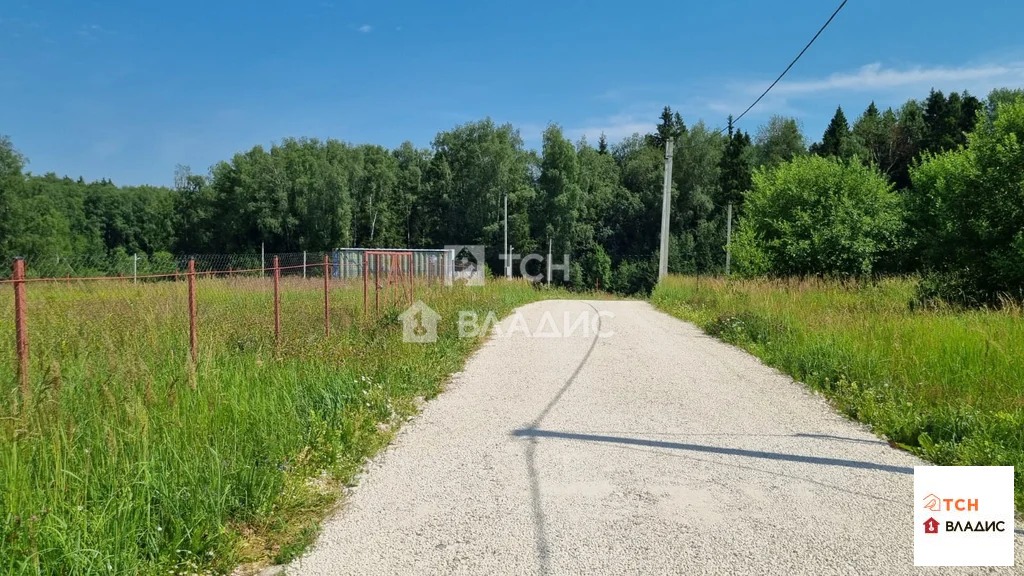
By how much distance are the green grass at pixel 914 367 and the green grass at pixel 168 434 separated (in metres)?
4.90

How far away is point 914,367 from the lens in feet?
24.5

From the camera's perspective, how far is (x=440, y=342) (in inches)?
430

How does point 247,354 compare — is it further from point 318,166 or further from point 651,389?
point 318,166

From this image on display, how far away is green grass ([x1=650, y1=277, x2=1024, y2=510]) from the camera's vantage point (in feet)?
17.4

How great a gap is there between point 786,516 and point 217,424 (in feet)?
13.8

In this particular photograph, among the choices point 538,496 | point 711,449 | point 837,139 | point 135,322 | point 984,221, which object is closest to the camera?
point 538,496

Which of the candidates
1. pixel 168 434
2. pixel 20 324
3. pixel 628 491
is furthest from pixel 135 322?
pixel 628 491

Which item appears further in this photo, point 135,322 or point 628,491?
point 135,322

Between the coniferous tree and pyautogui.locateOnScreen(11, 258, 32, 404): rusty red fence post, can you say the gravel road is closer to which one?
pyautogui.locateOnScreen(11, 258, 32, 404): rusty red fence post

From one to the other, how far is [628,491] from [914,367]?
506 centimetres

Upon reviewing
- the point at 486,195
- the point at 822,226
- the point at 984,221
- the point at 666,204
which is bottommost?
the point at 984,221

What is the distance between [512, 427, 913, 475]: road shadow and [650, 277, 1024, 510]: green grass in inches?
23.4

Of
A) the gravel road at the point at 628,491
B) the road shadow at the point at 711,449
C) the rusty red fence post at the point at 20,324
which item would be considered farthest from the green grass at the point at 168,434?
the road shadow at the point at 711,449

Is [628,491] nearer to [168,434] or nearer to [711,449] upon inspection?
[711,449]
